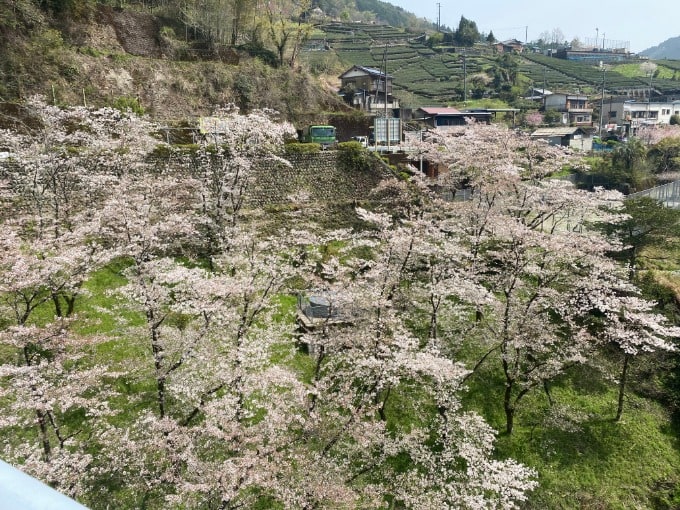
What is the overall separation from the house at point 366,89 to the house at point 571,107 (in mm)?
28093

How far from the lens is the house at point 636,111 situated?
63722 mm

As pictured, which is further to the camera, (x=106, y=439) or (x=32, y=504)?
(x=106, y=439)

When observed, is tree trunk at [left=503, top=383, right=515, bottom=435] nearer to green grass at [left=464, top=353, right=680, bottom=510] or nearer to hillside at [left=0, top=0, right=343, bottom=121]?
green grass at [left=464, top=353, right=680, bottom=510]

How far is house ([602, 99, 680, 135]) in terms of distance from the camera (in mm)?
63722

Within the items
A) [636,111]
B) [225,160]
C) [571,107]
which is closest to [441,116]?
[571,107]

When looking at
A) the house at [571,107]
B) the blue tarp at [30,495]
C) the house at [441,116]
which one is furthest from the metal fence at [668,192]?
the blue tarp at [30,495]

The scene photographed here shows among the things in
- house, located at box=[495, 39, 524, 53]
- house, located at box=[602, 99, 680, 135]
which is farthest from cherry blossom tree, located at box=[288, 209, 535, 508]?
house, located at box=[495, 39, 524, 53]

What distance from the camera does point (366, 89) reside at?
51.5 m

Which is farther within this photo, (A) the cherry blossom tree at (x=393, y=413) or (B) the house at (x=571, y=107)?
(B) the house at (x=571, y=107)

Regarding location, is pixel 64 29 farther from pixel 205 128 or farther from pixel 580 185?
pixel 580 185

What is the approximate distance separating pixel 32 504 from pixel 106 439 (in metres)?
11.3

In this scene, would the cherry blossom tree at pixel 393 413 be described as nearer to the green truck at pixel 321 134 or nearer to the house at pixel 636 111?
the green truck at pixel 321 134

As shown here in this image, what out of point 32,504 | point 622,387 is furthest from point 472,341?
point 32,504

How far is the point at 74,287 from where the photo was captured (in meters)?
13.9
